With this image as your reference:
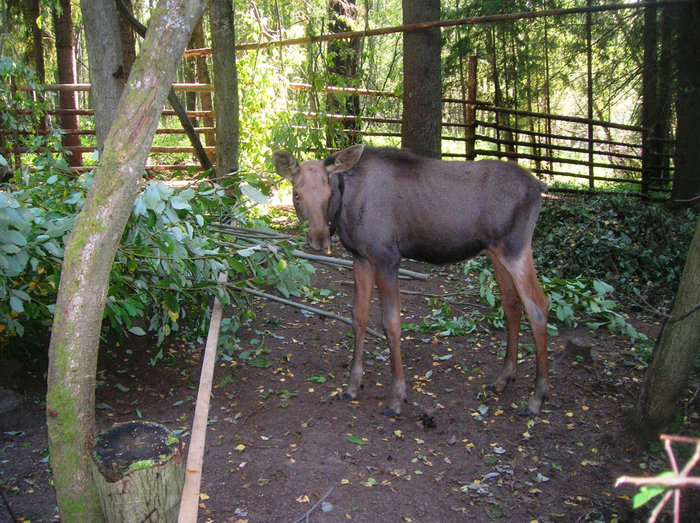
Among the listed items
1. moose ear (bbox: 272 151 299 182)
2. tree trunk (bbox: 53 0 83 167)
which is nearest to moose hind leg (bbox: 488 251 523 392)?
moose ear (bbox: 272 151 299 182)

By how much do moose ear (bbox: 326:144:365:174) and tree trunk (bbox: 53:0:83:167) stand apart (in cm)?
1035

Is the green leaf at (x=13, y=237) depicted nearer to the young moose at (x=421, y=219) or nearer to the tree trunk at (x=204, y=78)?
the young moose at (x=421, y=219)

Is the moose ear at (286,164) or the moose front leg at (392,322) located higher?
the moose ear at (286,164)

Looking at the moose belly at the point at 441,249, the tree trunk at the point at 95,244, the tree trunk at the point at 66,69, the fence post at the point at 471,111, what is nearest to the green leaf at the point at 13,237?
the tree trunk at the point at 95,244

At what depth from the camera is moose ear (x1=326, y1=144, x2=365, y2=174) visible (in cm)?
480

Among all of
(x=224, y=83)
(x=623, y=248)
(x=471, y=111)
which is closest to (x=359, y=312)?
(x=224, y=83)

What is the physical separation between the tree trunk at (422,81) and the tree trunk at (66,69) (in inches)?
327

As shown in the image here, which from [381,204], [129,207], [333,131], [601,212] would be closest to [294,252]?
[381,204]

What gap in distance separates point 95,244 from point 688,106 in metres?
10.7

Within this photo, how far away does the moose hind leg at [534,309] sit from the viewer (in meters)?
4.91

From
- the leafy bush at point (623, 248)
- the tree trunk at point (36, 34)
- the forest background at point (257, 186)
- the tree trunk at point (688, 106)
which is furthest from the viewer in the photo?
the tree trunk at point (36, 34)

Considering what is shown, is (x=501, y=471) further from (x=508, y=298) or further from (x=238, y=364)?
(x=238, y=364)

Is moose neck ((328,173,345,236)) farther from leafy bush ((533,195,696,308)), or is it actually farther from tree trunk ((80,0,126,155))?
leafy bush ((533,195,696,308))

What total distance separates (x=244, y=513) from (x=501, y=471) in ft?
5.73
